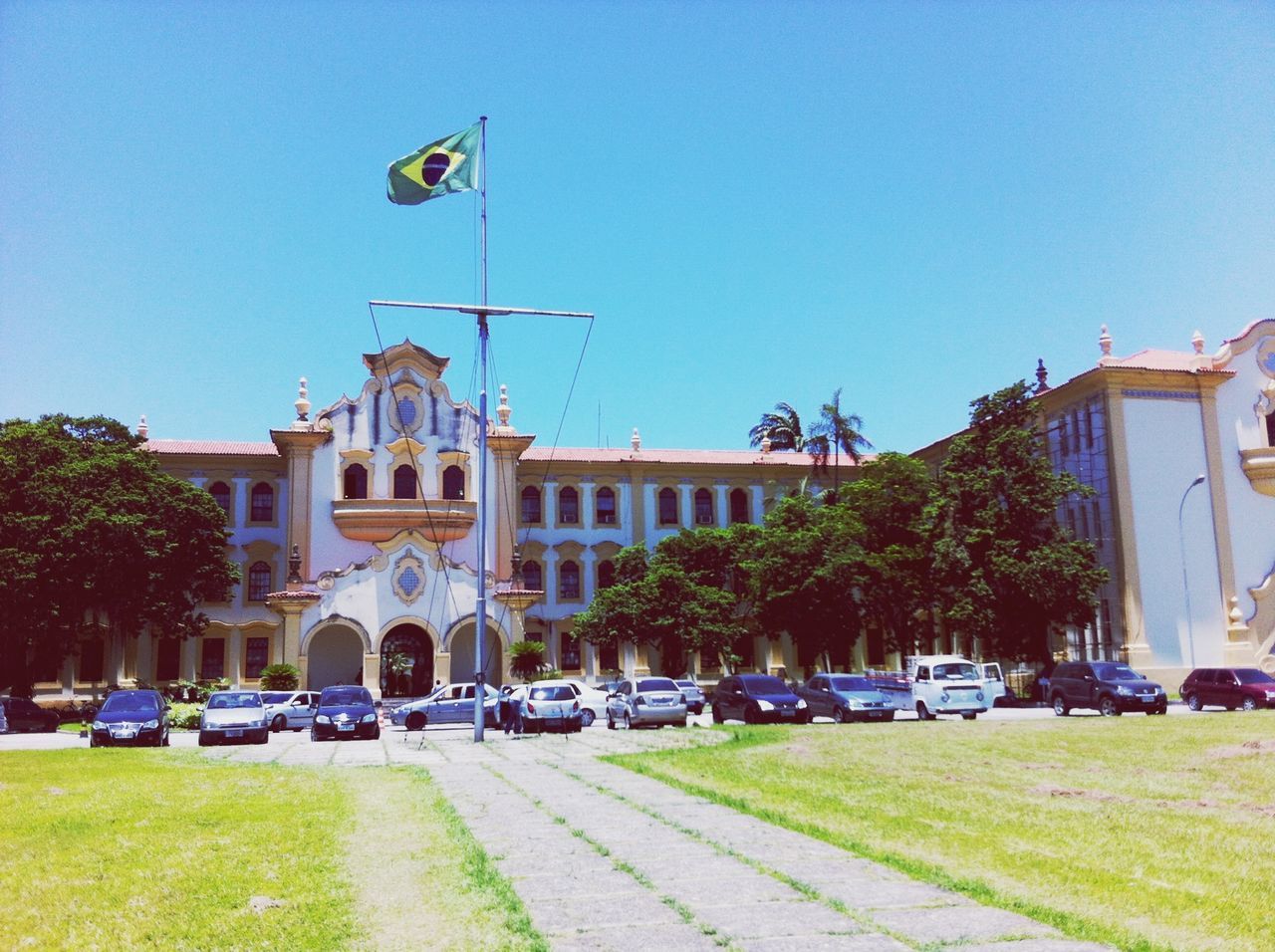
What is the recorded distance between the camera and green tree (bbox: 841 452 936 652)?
4016 centimetres

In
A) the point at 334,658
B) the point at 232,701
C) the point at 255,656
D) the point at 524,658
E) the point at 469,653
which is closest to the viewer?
the point at 232,701

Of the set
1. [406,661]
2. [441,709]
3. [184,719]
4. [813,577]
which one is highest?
[813,577]

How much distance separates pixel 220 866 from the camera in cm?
826

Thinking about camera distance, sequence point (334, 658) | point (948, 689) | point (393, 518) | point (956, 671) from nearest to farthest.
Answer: point (948, 689) < point (956, 671) < point (334, 658) < point (393, 518)

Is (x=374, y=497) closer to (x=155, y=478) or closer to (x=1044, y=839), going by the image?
(x=155, y=478)

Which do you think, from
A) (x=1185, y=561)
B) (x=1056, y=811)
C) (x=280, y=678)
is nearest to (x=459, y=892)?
(x=1056, y=811)

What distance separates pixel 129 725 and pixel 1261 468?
133 ft

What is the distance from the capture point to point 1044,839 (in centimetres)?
923

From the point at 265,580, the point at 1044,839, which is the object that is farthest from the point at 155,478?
the point at 1044,839

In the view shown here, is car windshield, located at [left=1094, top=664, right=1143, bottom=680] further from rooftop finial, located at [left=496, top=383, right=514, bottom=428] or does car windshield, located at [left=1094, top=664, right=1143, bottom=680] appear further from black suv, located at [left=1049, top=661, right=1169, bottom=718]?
rooftop finial, located at [left=496, top=383, right=514, bottom=428]

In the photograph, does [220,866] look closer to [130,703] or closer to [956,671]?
[130,703]

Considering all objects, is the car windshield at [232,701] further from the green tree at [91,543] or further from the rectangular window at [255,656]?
the rectangular window at [255,656]

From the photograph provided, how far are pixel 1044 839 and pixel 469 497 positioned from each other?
127 feet

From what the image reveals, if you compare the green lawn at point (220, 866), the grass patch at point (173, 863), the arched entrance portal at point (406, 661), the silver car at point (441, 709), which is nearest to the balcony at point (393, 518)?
the arched entrance portal at point (406, 661)
